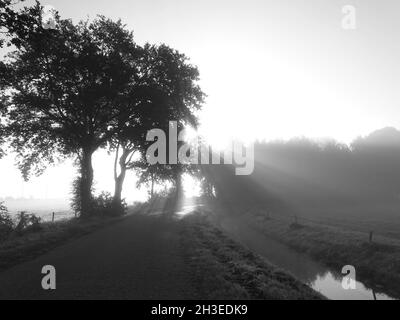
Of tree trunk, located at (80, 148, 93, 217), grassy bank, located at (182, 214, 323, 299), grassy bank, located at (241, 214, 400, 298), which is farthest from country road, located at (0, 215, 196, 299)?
tree trunk, located at (80, 148, 93, 217)

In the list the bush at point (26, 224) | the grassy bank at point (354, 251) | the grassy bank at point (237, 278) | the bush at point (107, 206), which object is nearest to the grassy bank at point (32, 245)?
the bush at point (26, 224)

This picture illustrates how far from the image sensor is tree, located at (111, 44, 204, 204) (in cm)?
3703

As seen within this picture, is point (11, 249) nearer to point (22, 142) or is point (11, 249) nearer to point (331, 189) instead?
point (22, 142)

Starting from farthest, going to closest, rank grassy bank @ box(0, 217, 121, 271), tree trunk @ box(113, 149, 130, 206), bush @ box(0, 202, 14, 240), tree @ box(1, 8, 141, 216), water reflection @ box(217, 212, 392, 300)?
tree trunk @ box(113, 149, 130, 206) < tree @ box(1, 8, 141, 216) < bush @ box(0, 202, 14, 240) < water reflection @ box(217, 212, 392, 300) < grassy bank @ box(0, 217, 121, 271)

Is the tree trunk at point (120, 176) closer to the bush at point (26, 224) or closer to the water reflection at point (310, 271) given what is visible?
the bush at point (26, 224)

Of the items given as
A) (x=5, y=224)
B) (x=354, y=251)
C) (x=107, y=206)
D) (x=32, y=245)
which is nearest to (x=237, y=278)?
(x=32, y=245)

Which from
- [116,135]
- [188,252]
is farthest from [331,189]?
[188,252]

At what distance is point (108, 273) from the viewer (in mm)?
13406

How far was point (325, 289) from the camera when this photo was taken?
19.2 meters

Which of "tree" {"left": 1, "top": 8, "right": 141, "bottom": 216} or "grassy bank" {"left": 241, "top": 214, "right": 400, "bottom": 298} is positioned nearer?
"grassy bank" {"left": 241, "top": 214, "right": 400, "bottom": 298}

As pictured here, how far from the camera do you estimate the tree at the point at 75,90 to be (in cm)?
3400

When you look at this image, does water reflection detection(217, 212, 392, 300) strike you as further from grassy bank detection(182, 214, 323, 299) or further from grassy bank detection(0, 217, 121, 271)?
grassy bank detection(0, 217, 121, 271)

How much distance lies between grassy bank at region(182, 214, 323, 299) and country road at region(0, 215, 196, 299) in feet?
1.74

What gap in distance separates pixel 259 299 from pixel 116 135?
3044 cm
